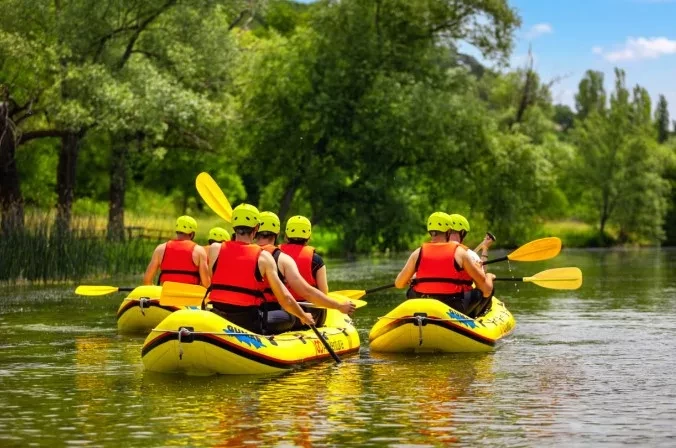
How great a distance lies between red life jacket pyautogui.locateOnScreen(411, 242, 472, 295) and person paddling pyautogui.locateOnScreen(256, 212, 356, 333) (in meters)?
2.09

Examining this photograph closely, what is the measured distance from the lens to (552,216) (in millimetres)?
75125

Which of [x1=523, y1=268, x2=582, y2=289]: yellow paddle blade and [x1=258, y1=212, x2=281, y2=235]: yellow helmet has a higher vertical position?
[x1=258, y1=212, x2=281, y2=235]: yellow helmet

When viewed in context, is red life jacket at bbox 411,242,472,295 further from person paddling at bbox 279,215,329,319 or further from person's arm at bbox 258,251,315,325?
person's arm at bbox 258,251,315,325

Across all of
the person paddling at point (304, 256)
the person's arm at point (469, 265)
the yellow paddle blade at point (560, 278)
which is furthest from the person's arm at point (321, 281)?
the yellow paddle blade at point (560, 278)

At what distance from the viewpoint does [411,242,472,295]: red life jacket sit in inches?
614

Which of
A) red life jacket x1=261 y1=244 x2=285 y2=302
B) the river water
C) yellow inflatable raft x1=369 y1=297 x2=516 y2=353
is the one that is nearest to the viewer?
the river water

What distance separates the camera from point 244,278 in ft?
43.0

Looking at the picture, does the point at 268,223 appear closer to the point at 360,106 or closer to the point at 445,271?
the point at 445,271

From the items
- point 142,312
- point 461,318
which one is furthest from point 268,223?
point 142,312

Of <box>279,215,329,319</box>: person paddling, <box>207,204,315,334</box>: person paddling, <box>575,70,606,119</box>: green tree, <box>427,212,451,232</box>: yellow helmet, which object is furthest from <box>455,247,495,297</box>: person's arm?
<box>575,70,606,119</box>: green tree

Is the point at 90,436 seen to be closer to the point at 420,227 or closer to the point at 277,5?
the point at 420,227

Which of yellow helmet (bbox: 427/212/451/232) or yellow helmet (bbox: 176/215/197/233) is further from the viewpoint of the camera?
yellow helmet (bbox: 176/215/197/233)

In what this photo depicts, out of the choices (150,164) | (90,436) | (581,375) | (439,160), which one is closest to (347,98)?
(439,160)

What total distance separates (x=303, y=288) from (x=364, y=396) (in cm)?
202
